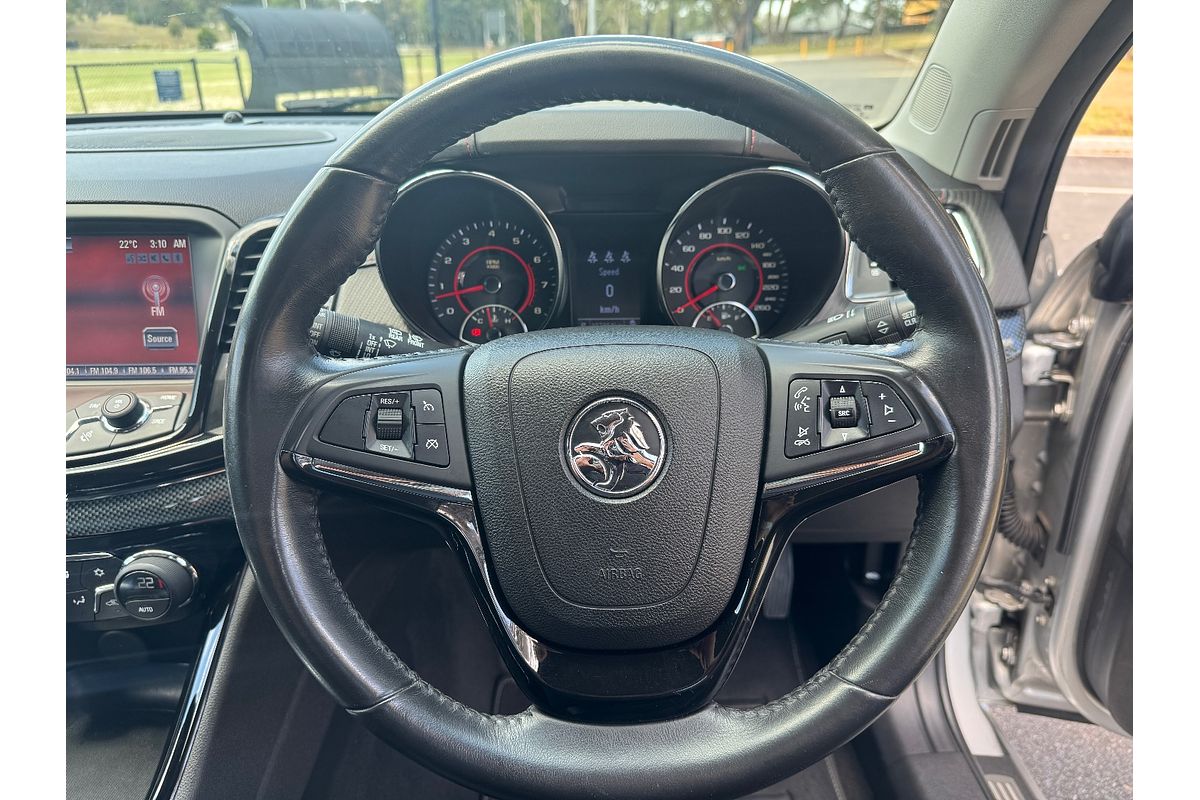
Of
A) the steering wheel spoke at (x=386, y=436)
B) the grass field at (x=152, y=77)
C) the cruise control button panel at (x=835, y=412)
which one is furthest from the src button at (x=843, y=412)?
the grass field at (x=152, y=77)

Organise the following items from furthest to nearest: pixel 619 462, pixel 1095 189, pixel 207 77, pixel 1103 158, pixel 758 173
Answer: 1. pixel 1095 189
2. pixel 1103 158
3. pixel 207 77
4. pixel 758 173
5. pixel 619 462

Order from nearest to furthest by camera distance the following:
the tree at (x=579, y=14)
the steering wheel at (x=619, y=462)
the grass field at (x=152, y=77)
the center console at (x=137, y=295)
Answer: the steering wheel at (x=619, y=462), the tree at (x=579, y=14), the center console at (x=137, y=295), the grass field at (x=152, y=77)

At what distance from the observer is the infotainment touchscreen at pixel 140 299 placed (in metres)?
1.44

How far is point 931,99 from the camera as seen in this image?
156cm

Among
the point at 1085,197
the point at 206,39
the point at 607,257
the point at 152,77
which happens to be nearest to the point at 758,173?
the point at 607,257

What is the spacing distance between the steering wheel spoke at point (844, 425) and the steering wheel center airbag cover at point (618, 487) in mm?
27

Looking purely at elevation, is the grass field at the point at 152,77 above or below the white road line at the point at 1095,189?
above

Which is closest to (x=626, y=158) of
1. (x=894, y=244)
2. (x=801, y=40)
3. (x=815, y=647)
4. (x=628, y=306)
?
(x=628, y=306)

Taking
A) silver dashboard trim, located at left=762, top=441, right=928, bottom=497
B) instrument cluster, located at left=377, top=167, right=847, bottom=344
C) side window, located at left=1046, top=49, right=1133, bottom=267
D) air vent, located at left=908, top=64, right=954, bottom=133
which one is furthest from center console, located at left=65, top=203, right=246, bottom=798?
side window, located at left=1046, top=49, right=1133, bottom=267

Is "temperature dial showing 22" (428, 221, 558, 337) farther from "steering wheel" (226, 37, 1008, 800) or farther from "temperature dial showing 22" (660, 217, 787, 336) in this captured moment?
"steering wheel" (226, 37, 1008, 800)

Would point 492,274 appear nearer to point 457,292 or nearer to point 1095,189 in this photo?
point 457,292

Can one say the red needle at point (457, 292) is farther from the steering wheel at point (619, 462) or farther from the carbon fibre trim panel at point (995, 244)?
the carbon fibre trim panel at point (995, 244)

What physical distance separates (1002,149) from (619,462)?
1007mm

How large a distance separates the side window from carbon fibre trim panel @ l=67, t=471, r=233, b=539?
1.48 m
